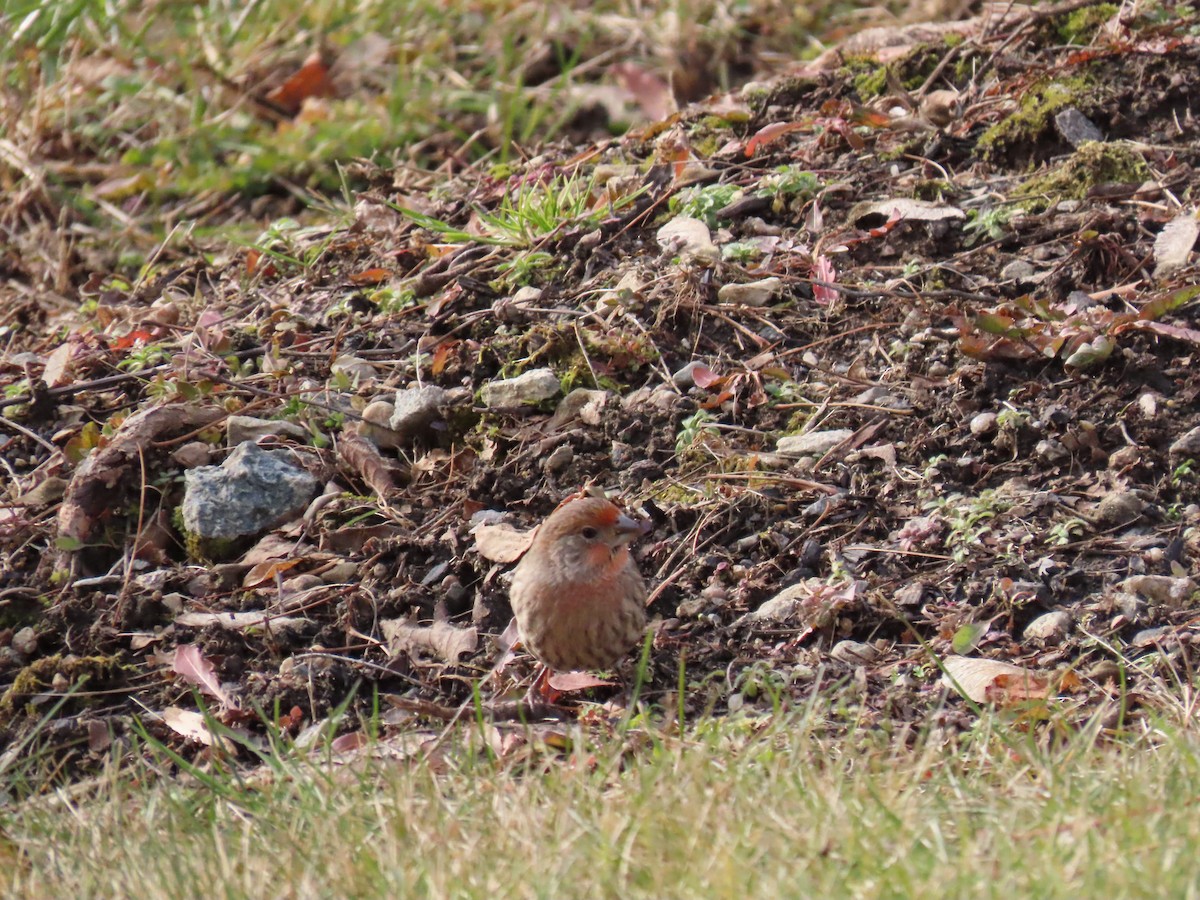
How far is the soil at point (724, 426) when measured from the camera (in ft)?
→ 14.6

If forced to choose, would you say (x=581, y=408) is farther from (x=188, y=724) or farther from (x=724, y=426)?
(x=188, y=724)

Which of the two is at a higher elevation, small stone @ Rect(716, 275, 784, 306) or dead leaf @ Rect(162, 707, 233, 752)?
small stone @ Rect(716, 275, 784, 306)

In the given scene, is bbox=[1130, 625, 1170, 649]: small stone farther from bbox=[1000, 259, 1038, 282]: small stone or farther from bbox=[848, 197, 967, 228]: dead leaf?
bbox=[848, 197, 967, 228]: dead leaf

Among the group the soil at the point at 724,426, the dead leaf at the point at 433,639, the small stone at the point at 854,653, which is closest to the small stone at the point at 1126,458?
the soil at the point at 724,426

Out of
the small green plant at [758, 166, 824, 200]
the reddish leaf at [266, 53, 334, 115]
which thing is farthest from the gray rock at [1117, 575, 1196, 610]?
the reddish leaf at [266, 53, 334, 115]

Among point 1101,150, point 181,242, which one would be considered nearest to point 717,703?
point 1101,150

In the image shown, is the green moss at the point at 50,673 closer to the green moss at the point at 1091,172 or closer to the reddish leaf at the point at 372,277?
the reddish leaf at the point at 372,277

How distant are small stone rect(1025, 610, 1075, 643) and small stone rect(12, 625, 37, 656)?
305 centimetres

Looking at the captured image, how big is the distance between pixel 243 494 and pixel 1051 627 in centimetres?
265

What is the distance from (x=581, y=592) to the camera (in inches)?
169

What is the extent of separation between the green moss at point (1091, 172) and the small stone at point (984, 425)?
1.20 meters

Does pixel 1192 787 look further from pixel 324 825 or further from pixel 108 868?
pixel 108 868

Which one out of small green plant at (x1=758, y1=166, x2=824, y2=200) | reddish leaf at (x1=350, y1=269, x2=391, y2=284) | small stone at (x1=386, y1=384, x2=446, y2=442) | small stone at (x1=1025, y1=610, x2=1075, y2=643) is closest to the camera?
small stone at (x1=1025, y1=610, x2=1075, y2=643)

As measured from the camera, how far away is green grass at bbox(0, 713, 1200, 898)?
296 cm
